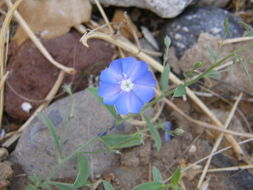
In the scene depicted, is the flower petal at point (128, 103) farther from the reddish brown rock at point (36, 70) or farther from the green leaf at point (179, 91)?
the reddish brown rock at point (36, 70)

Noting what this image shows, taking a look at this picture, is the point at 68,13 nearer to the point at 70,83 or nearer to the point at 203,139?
the point at 70,83

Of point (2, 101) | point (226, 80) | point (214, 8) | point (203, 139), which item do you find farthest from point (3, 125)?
point (214, 8)

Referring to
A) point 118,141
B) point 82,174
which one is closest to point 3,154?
point 82,174

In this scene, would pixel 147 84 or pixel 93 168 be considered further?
pixel 93 168

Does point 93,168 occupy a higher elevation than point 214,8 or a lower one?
lower

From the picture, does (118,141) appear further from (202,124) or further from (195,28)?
(195,28)

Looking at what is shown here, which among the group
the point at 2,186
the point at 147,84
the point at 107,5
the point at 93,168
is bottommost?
the point at 93,168

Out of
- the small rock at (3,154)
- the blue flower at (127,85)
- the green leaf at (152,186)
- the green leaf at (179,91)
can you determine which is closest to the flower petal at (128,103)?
the blue flower at (127,85)

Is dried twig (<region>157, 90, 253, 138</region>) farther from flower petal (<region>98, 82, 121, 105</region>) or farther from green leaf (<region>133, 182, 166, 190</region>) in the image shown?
green leaf (<region>133, 182, 166, 190</region>)
